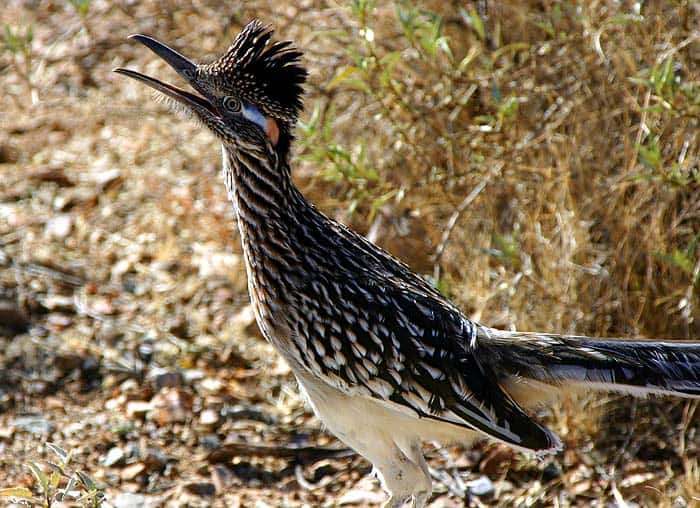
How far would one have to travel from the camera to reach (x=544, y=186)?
224 inches

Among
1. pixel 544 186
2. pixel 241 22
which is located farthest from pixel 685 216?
pixel 241 22

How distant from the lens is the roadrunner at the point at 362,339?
169 inches

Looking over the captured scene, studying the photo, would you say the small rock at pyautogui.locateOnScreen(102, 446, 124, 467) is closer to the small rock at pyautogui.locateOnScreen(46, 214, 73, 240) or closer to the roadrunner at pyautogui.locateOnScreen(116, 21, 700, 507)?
the roadrunner at pyautogui.locateOnScreen(116, 21, 700, 507)

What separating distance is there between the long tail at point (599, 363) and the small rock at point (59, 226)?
12.4 ft

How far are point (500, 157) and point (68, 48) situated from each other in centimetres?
469

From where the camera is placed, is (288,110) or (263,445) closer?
(288,110)

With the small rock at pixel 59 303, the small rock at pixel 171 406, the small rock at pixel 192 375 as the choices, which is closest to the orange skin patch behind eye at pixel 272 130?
the small rock at pixel 171 406

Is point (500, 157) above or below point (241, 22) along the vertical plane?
below

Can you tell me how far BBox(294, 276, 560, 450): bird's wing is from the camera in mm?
4270

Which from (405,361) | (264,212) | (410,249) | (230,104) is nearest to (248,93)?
(230,104)

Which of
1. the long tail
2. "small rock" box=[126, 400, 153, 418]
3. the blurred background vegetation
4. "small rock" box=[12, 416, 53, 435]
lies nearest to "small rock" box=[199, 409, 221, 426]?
the blurred background vegetation

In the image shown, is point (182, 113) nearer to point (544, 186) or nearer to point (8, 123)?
point (544, 186)

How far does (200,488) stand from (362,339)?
58.6 inches

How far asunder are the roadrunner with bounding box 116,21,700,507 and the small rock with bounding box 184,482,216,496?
1116 millimetres
